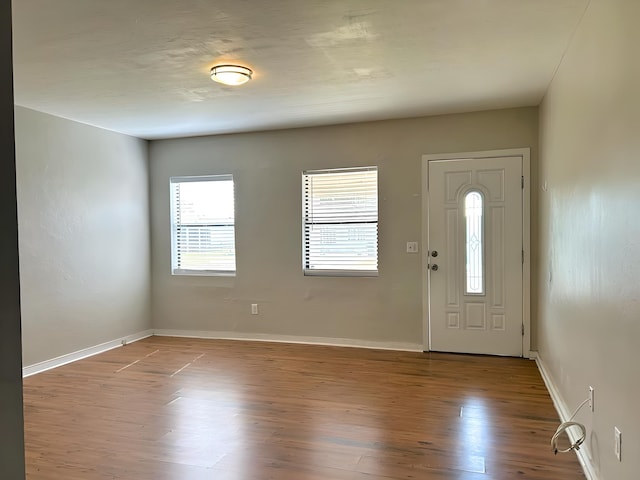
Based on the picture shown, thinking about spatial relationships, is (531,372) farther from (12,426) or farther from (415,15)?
(12,426)

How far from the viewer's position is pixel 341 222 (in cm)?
517

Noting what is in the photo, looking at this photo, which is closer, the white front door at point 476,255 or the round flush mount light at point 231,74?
the round flush mount light at point 231,74

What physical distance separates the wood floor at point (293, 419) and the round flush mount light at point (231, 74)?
2.43m

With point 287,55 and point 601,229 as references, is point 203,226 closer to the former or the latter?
point 287,55

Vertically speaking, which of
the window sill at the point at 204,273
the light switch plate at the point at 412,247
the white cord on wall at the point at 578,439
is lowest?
the white cord on wall at the point at 578,439

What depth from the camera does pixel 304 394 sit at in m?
3.62

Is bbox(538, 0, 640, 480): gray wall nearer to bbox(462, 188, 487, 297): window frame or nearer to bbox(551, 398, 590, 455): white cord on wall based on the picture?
bbox(551, 398, 590, 455): white cord on wall

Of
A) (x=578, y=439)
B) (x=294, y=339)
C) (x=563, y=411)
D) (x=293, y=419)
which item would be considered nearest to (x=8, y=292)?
(x=293, y=419)

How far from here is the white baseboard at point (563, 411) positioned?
2319mm

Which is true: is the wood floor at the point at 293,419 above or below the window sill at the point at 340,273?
below

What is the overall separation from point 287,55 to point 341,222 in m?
2.41

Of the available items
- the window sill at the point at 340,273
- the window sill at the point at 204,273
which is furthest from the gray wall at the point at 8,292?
the window sill at the point at 204,273

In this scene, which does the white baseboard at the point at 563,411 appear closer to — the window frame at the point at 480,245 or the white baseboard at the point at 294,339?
the window frame at the point at 480,245

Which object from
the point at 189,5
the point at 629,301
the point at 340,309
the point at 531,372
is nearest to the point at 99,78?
the point at 189,5
